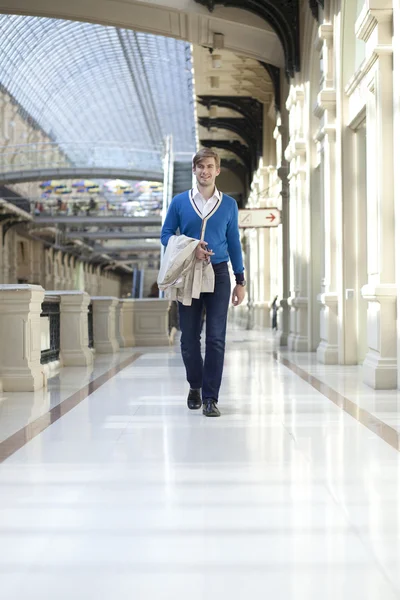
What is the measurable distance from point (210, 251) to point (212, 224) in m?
0.26

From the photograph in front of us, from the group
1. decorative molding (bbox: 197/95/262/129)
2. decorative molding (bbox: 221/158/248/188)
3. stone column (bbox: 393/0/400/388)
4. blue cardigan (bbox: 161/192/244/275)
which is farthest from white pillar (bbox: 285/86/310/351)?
decorative molding (bbox: 221/158/248/188)

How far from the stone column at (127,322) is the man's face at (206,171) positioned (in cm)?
1038

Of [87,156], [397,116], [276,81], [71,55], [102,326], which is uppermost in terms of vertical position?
[71,55]

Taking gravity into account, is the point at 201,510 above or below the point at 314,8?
below

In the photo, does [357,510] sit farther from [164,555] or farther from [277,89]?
[277,89]

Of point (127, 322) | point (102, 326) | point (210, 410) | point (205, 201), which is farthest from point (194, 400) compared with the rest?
point (127, 322)

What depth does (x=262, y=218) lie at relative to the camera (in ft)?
57.6

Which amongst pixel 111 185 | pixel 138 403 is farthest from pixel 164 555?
→ pixel 111 185

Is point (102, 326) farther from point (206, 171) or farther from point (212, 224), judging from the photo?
point (206, 171)

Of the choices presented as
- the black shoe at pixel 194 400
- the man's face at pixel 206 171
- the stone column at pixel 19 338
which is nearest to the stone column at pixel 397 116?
the black shoe at pixel 194 400

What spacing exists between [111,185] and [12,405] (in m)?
39.1

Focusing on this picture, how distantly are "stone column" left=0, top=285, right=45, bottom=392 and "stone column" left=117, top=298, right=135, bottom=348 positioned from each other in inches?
321

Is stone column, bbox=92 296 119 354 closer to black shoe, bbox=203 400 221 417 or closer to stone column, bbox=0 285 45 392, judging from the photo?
stone column, bbox=0 285 45 392

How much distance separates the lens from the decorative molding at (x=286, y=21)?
1437 cm
